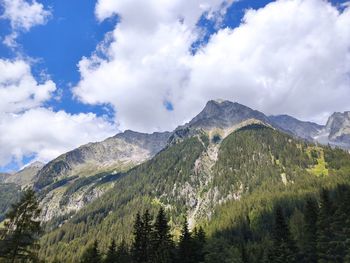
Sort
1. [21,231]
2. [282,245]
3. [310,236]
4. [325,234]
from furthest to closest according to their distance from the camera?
[310,236] → [325,234] → [282,245] → [21,231]

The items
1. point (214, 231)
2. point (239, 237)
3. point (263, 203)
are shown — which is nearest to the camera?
point (239, 237)

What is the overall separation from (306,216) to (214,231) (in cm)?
12417

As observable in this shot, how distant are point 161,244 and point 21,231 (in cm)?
2323

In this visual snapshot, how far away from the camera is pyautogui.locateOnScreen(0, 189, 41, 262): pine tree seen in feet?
86.4

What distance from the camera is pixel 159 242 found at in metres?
46.8

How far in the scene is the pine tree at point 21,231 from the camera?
2633 centimetres

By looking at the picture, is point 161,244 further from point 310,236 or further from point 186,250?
point 310,236

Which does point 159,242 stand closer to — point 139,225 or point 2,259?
point 139,225

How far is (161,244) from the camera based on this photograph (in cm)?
4634

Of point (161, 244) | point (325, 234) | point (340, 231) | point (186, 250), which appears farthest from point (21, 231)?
point (325, 234)

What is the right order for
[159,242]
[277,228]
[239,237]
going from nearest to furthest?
1. [159,242]
2. [277,228]
3. [239,237]

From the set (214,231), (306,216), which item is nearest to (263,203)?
(214,231)

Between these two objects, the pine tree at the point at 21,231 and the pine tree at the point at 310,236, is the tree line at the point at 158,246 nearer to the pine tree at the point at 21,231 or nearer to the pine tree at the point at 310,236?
the pine tree at the point at 310,236

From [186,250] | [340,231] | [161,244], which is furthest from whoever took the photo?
[340,231]
